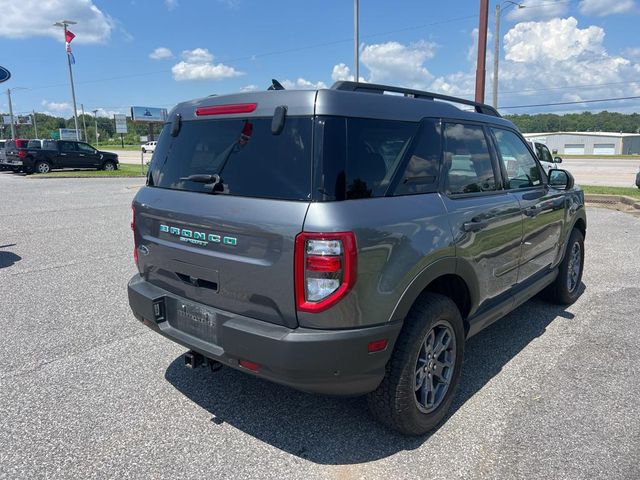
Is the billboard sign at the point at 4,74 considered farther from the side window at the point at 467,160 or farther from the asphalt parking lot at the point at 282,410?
the side window at the point at 467,160

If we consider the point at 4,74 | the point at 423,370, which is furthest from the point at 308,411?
the point at 4,74

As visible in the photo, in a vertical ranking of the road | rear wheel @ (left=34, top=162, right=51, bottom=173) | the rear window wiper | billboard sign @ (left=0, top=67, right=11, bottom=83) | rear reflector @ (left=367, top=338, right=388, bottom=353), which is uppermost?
billboard sign @ (left=0, top=67, right=11, bottom=83)

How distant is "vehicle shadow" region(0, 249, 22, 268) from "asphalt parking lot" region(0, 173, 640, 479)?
1688mm

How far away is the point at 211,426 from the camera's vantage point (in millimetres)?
2900

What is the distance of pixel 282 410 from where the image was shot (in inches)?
122

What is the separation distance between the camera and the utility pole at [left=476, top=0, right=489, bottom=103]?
15.3m

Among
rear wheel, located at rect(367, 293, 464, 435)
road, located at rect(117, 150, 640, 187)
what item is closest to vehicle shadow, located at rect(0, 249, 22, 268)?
rear wheel, located at rect(367, 293, 464, 435)

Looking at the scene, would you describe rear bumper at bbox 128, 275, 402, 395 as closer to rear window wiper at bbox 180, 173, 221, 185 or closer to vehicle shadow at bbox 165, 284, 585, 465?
vehicle shadow at bbox 165, 284, 585, 465

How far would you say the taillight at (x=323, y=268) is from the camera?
7.34 feet

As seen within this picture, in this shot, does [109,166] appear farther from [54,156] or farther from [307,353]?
[307,353]

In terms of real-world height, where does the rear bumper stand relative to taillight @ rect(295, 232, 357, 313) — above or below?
below

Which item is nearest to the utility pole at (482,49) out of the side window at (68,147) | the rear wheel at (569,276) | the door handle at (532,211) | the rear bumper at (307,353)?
the rear wheel at (569,276)

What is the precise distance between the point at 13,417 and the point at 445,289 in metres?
2.83

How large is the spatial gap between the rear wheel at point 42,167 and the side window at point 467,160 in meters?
25.2
